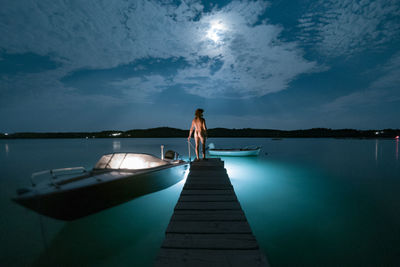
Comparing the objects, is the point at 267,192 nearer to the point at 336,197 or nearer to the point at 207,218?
the point at 336,197

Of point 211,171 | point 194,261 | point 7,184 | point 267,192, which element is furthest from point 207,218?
point 7,184

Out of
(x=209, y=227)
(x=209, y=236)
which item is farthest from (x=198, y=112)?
(x=209, y=236)

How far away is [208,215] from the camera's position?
372cm

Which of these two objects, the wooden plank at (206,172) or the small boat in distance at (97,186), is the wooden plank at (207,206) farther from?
the wooden plank at (206,172)

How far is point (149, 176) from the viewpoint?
663 cm

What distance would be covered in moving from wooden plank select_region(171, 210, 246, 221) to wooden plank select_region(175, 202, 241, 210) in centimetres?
13

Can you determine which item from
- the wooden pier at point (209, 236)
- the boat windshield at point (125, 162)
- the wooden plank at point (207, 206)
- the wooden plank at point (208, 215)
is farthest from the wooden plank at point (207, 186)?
the boat windshield at point (125, 162)

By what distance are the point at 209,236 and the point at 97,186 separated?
3.79 meters

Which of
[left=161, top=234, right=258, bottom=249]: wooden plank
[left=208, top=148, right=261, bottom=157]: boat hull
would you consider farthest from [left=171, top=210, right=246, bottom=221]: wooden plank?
[left=208, top=148, right=261, bottom=157]: boat hull

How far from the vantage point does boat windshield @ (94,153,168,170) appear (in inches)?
256

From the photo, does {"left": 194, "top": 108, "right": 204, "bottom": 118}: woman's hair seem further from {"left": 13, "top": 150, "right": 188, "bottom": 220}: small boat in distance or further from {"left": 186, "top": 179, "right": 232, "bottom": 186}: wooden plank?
{"left": 186, "top": 179, "right": 232, "bottom": 186}: wooden plank

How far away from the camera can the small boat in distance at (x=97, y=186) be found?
13.7ft

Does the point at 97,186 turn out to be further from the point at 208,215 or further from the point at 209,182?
the point at 209,182

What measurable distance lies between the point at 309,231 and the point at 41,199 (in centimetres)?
764
